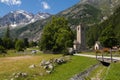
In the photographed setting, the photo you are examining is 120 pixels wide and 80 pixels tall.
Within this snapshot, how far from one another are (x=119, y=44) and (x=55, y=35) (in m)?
43.4

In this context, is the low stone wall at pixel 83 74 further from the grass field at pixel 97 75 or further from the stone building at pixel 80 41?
the stone building at pixel 80 41

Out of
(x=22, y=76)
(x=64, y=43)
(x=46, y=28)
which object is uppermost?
(x=46, y=28)

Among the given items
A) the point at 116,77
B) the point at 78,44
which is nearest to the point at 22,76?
the point at 116,77

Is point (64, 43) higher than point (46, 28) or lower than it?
lower

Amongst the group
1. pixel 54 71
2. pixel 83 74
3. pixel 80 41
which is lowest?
pixel 83 74

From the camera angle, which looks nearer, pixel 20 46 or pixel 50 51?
pixel 50 51

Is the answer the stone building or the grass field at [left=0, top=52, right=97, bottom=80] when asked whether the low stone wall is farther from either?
the stone building

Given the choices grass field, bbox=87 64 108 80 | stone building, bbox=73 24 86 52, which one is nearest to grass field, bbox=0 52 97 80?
grass field, bbox=87 64 108 80

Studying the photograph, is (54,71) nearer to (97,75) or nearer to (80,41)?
(97,75)

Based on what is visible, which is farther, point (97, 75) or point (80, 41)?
point (80, 41)

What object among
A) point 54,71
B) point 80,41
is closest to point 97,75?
A: point 54,71

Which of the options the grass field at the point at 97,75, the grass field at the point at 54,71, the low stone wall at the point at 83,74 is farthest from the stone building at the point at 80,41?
the grass field at the point at 97,75

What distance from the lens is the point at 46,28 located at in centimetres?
10812

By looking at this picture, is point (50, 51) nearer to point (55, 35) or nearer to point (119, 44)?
point (55, 35)
